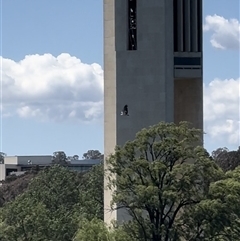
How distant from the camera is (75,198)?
86.8 meters

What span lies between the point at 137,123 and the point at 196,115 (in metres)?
4.38

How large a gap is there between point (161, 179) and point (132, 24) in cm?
1421

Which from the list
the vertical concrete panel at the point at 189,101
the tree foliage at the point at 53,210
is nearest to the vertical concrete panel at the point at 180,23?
the vertical concrete panel at the point at 189,101

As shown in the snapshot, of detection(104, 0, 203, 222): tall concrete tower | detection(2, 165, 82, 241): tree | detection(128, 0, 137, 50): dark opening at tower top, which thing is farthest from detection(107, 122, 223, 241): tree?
detection(2, 165, 82, 241): tree

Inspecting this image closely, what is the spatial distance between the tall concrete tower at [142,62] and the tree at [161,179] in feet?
28.6

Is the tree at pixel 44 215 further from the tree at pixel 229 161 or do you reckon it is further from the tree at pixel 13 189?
the tree at pixel 13 189

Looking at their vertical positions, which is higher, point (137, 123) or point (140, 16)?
point (140, 16)

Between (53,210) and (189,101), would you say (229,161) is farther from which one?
(189,101)

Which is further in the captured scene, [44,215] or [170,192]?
[44,215]

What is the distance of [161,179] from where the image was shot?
52062mm

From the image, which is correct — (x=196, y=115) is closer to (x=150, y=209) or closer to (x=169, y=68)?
(x=169, y=68)

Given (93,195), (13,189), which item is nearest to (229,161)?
(13,189)

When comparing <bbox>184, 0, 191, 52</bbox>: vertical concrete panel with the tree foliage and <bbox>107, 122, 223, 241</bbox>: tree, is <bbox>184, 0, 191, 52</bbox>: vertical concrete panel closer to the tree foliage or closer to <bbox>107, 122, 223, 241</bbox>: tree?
the tree foliage

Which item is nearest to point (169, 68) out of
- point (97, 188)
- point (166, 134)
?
point (166, 134)
